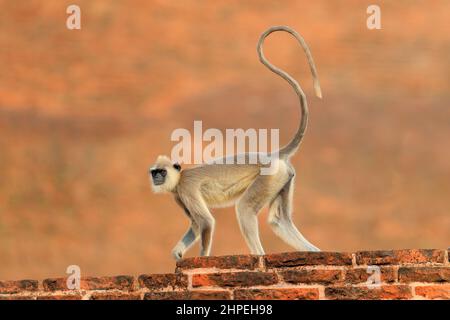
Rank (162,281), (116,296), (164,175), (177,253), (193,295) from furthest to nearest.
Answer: (164,175)
(177,253)
(116,296)
(162,281)
(193,295)

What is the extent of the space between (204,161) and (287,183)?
3.12ft

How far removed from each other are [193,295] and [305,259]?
659 millimetres

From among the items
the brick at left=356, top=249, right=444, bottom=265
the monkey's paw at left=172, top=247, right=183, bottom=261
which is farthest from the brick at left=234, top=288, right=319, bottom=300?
the monkey's paw at left=172, top=247, right=183, bottom=261

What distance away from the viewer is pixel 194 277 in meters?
4.29

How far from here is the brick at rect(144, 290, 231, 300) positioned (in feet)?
13.7

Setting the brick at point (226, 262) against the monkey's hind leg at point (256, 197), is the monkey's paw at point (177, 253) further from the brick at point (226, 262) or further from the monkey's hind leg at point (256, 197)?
the brick at point (226, 262)

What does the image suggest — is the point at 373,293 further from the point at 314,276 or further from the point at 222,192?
the point at 222,192

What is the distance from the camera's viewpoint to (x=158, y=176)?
7527 mm

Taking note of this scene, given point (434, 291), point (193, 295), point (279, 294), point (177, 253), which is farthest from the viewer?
point (177, 253)

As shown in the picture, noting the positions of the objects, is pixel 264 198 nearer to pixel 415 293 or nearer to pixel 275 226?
pixel 275 226

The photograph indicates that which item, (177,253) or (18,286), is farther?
(177,253)

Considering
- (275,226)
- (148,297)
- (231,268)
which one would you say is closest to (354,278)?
(231,268)

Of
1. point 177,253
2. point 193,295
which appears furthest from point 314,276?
point 177,253

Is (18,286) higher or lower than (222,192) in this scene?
lower
